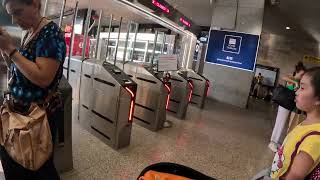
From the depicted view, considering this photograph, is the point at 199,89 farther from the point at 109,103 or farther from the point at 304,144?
the point at 304,144

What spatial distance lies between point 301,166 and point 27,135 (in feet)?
3.51

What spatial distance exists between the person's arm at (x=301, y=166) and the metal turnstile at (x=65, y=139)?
1.56 meters

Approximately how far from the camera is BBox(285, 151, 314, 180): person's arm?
944mm

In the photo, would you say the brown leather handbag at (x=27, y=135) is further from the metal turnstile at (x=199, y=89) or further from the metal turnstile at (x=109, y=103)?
the metal turnstile at (x=199, y=89)

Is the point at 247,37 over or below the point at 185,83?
over

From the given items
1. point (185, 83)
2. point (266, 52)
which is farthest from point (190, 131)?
point (266, 52)

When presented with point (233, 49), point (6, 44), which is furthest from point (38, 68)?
point (233, 49)

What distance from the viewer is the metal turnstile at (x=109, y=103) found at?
3006 millimetres

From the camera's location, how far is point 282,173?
1.07 m

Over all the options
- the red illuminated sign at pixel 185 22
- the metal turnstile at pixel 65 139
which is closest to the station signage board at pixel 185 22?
the red illuminated sign at pixel 185 22

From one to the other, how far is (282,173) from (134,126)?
3.11 metres

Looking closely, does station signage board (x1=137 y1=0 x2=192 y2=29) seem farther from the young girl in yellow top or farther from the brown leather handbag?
the young girl in yellow top

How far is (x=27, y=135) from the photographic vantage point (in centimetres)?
117

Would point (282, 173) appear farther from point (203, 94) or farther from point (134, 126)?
point (203, 94)
